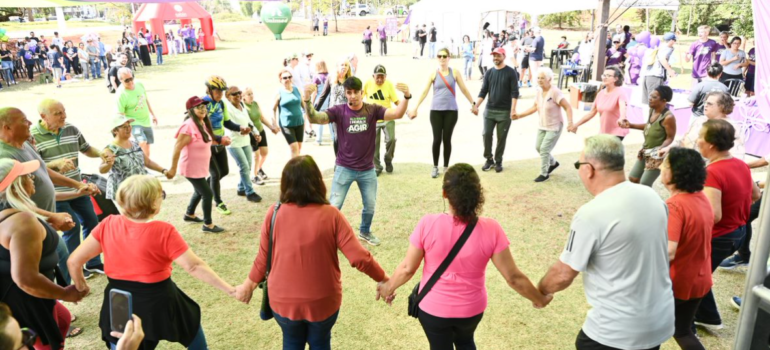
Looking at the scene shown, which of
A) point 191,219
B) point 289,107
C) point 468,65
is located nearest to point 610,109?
point 289,107

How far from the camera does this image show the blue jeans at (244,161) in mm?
6723

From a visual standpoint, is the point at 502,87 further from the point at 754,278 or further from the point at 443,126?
the point at 754,278

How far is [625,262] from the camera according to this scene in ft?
7.68

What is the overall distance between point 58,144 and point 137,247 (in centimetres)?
269

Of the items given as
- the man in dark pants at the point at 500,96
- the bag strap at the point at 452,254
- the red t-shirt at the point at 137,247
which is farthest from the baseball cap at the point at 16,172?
the man in dark pants at the point at 500,96

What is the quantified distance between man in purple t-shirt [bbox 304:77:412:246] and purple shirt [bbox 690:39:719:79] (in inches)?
443

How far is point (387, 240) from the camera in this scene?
575 cm

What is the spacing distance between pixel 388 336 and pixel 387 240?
1.89 m

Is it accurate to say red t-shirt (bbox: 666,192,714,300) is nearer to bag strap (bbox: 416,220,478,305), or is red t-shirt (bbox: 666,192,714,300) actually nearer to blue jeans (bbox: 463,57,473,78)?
bag strap (bbox: 416,220,478,305)

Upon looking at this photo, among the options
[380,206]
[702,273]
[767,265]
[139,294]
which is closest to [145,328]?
[139,294]

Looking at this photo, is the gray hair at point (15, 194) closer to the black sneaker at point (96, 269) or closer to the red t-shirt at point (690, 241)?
the black sneaker at point (96, 269)

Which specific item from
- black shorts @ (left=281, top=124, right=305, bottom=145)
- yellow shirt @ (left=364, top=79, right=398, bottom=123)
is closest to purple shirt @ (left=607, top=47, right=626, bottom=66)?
yellow shirt @ (left=364, top=79, right=398, bottom=123)

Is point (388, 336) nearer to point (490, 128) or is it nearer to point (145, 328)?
point (145, 328)

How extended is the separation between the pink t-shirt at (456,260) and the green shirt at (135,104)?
22.0 feet
